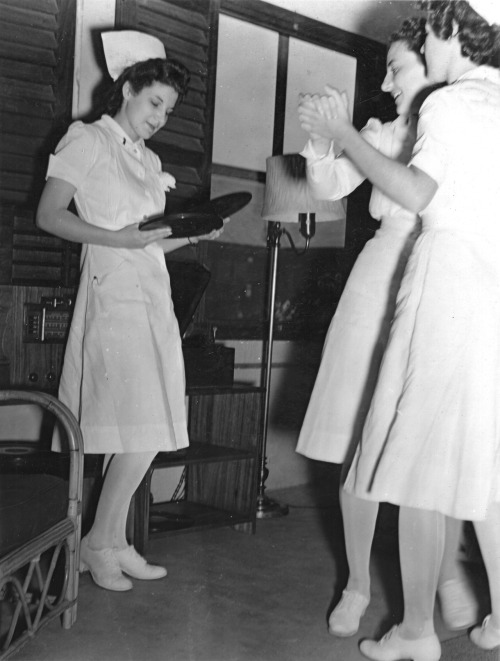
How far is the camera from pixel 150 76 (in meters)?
2.52

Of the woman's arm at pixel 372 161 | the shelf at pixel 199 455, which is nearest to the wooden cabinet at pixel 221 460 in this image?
the shelf at pixel 199 455

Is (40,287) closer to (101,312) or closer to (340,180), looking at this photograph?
(101,312)

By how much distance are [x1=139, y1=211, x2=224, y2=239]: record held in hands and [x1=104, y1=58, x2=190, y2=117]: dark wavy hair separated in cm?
48

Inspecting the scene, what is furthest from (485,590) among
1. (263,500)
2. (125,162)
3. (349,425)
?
(125,162)

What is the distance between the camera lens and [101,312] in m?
2.40

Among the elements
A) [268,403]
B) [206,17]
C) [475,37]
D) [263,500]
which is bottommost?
[263,500]

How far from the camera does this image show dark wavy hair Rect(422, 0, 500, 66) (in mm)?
1785

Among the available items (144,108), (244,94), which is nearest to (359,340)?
(144,108)

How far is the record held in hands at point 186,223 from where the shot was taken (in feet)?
7.55

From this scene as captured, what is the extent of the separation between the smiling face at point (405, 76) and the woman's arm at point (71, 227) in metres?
0.81

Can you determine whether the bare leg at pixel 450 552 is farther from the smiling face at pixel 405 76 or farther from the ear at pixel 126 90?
the ear at pixel 126 90

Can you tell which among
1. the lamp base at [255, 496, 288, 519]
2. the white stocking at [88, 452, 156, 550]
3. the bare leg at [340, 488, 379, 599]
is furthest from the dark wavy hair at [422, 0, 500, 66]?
the lamp base at [255, 496, 288, 519]

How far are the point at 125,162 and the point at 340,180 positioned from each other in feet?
2.53

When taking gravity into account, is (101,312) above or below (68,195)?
below
